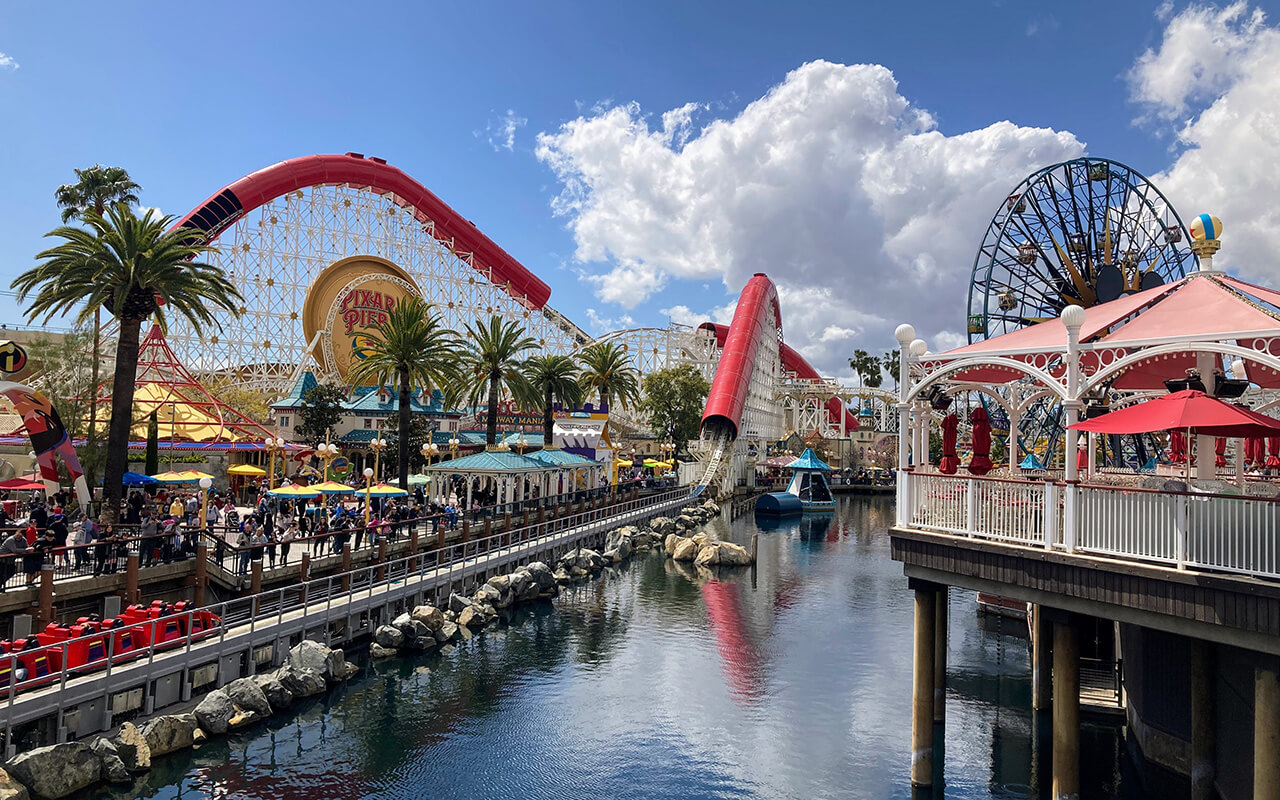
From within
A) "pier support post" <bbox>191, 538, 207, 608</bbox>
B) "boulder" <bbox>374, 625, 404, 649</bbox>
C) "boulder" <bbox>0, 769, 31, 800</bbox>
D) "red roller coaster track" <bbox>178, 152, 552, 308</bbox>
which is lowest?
"boulder" <bbox>374, 625, 404, 649</bbox>

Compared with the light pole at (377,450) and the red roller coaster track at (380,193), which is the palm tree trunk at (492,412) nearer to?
the light pole at (377,450)

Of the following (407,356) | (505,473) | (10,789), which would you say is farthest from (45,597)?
(505,473)

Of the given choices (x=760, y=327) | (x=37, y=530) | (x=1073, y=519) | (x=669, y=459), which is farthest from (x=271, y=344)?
(x=1073, y=519)

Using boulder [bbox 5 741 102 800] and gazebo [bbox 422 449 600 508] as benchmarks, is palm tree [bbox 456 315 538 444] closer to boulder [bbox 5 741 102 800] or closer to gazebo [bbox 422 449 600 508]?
gazebo [bbox 422 449 600 508]

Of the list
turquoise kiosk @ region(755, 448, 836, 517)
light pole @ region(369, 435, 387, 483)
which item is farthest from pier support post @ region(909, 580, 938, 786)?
turquoise kiosk @ region(755, 448, 836, 517)

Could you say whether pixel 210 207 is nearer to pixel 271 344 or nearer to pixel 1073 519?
pixel 271 344

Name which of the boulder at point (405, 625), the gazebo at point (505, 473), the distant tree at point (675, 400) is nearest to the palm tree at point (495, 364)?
the gazebo at point (505, 473)

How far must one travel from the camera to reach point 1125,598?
10.7 m

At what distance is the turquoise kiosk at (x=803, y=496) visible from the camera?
67.1 m

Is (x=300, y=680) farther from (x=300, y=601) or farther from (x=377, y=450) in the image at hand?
(x=377, y=450)

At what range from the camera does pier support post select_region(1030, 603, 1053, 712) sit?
765 inches

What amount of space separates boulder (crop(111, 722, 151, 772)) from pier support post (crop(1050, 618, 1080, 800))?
15218 millimetres

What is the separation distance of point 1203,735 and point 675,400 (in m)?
70.1

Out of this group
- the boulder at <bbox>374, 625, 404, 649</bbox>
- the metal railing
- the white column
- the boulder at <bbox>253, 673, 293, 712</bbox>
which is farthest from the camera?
the boulder at <bbox>374, 625, 404, 649</bbox>
